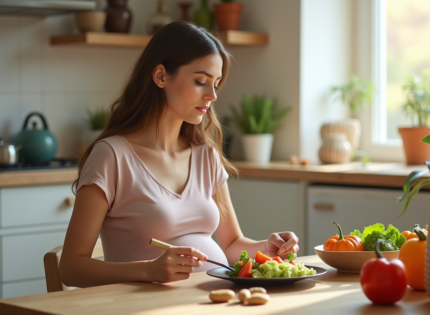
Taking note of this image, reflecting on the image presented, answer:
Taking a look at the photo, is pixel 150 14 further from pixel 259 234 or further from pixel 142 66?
pixel 142 66

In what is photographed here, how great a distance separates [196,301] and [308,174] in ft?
5.99

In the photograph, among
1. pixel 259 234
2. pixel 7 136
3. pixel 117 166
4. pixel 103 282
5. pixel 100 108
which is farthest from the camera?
pixel 100 108

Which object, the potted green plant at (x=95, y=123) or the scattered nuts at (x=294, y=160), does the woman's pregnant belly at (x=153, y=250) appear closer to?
the scattered nuts at (x=294, y=160)

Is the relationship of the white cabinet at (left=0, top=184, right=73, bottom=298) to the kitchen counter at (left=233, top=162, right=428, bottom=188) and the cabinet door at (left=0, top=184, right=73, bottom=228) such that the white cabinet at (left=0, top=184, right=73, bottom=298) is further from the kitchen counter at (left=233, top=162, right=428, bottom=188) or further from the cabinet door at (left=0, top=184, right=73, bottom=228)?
the kitchen counter at (left=233, top=162, right=428, bottom=188)

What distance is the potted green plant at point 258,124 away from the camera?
3.57m

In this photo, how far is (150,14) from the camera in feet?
12.9

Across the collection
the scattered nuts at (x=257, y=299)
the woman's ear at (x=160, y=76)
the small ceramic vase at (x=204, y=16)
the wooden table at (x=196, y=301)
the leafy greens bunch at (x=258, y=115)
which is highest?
the small ceramic vase at (x=204, y=16)

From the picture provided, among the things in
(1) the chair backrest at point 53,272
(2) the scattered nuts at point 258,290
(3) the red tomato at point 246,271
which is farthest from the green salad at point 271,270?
(1) the chair backrest at point 53,272

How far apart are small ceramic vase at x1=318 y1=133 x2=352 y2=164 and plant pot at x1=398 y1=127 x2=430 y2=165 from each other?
0.97 feet

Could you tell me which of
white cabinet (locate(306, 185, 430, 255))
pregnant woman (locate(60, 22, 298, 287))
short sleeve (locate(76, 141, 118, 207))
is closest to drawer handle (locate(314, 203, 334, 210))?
white cabinet (locate(306, 185, 430, 255))

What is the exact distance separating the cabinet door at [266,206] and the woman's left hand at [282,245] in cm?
128

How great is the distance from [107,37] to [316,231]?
55.9 inches

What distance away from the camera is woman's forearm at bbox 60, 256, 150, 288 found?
A: 5.02ft

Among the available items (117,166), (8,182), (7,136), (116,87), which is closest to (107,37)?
(116,87)
